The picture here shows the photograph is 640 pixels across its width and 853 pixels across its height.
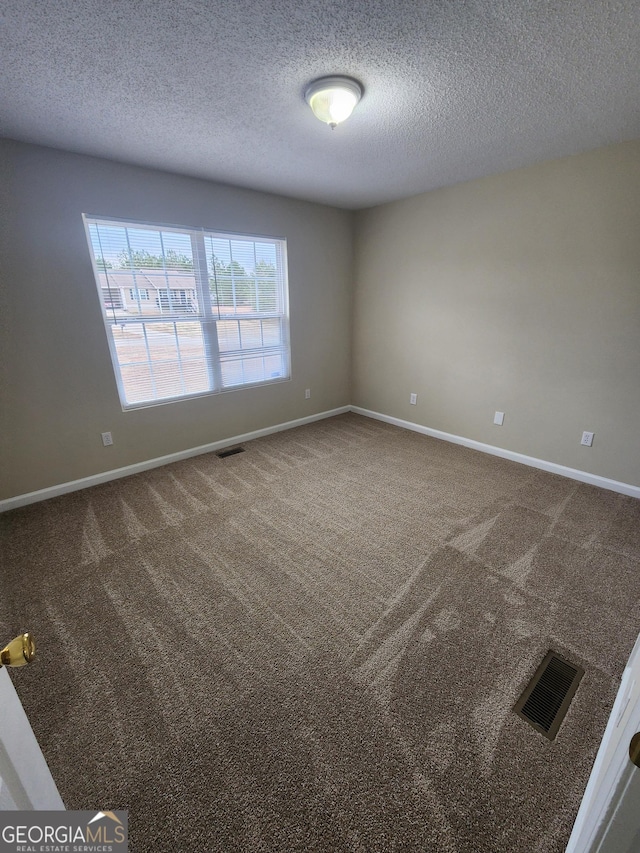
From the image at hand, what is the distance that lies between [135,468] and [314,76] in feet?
9.87

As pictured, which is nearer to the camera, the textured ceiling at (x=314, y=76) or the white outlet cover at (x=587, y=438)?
the textured ceiling at (x=314, y=76)

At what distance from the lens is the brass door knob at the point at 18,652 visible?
612 mm

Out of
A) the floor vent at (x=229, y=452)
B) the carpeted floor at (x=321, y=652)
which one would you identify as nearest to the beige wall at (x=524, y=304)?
the carpeted floor at (x=321, y=652)

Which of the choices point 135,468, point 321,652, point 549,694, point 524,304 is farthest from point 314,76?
point 135,468

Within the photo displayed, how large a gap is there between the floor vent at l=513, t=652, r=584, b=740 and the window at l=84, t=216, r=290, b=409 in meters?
3.19

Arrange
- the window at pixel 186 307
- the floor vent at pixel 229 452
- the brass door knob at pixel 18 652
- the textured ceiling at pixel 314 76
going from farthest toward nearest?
the floor vent at pixel 229 452 < the window at pixel 186 307 < the textured ceiling at pixel 314 76 < the brass door knob at pixel 18 652

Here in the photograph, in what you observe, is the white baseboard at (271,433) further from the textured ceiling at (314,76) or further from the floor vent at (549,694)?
the textured ceiling at (314,76)

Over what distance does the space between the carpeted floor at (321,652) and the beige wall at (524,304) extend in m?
0.71

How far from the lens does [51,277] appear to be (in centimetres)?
251

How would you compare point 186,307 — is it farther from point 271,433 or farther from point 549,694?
point 549,694

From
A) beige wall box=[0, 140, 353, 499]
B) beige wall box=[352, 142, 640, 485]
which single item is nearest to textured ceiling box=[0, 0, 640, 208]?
beige wall box=[0, 140, 353, 499]

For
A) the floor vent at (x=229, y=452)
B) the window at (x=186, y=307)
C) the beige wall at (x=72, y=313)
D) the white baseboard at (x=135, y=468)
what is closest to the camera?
the beige wall at (x=72, y=313)

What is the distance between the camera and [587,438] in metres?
2.90

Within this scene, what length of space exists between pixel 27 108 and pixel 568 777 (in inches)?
146
